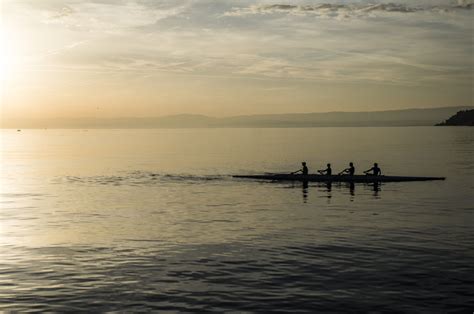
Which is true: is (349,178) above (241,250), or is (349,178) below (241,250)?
above

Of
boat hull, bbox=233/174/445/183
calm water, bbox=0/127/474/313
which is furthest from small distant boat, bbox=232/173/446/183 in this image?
calm water, bbox=0/127/474/313

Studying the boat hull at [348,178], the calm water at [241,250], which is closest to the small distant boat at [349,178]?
the boat hull at [348,178]

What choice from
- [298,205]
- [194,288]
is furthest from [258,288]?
[298,205]

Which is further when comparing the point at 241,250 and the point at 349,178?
the point at 349,178

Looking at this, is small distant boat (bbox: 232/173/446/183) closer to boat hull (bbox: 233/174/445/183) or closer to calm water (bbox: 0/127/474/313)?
boat hull (bbox: 233/174/445/183)

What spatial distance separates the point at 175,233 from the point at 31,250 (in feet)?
29.0

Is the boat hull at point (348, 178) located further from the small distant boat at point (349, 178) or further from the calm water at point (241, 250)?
the calm water at point (241, 250)

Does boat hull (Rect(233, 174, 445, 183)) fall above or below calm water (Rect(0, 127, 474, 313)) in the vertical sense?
above

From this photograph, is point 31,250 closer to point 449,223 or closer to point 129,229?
point 129,229

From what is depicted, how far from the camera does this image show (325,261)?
84.8 feet

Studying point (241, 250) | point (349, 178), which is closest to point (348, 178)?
point (349, 178)

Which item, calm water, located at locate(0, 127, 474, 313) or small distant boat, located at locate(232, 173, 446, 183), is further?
small distant boat, located at locate(232, 173, 446, 183)

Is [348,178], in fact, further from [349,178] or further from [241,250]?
[241,250]

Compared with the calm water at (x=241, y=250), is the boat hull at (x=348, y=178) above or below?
above
